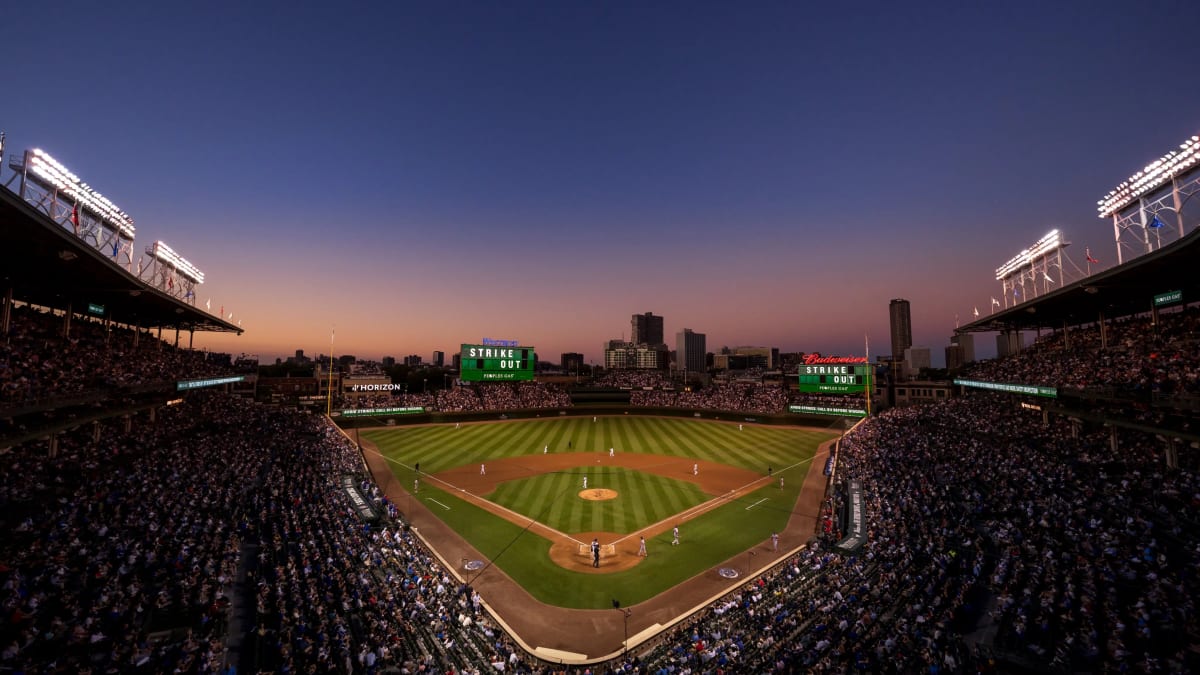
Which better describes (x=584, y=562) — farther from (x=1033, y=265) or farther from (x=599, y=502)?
(x=1033, y=265)

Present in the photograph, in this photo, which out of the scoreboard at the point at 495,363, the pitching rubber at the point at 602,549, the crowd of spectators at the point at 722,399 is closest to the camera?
the pitching rubber at the point at 602,549

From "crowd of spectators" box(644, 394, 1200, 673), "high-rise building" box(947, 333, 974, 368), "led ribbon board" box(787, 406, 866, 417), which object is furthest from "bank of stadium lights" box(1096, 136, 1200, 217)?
"high-rise building" box(947, 333, 974, 368)

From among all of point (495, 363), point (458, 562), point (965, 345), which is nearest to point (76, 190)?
point (458, 562)

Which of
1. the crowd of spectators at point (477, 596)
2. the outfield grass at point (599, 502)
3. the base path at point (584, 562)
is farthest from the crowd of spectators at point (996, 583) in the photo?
the outfield grass at point (599, 502)

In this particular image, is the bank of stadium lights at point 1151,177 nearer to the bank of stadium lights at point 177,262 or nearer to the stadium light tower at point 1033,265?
the stadium light tower at point 1033,265

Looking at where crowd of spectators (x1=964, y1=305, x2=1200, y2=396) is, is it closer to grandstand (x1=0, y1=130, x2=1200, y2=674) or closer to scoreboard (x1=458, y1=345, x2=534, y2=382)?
grandstand (x1=0, y1=130, x2=1200, y2=674)
